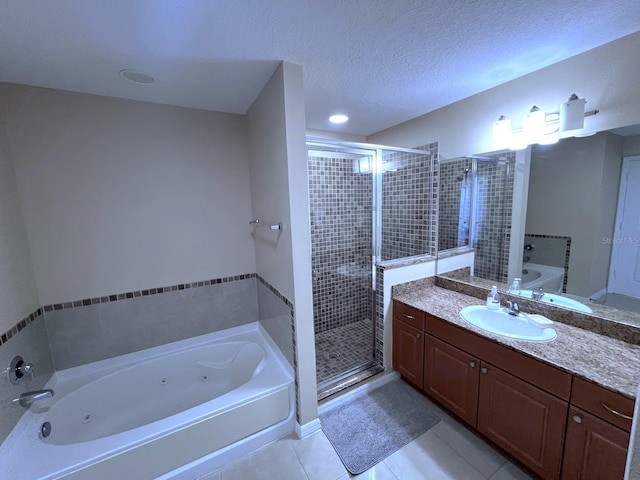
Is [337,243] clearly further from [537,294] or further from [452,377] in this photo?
[537,294]

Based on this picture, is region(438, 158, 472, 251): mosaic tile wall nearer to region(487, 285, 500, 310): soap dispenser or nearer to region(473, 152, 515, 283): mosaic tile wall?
region(473, 152, 515, 283): mosaic tile wall

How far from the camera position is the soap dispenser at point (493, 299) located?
1.86 meters

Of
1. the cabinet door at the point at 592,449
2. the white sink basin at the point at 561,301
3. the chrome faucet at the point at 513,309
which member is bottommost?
the cabinet door at the point at 592,449

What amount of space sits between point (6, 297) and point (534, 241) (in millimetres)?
3315

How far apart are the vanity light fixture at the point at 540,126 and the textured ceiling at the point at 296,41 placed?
0.29 metres

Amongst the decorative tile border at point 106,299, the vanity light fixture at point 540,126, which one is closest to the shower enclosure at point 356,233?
the vanity light fixture at point 540,126

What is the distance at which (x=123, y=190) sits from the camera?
1951 millimetres

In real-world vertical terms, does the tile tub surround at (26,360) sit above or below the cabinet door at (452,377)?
above

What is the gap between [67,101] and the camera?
68.8 inches

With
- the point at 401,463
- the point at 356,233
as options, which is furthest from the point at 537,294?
the point at 356,233

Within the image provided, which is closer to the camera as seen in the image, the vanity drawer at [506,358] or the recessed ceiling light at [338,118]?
the vanity drawer at [506,358]

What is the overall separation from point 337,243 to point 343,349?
45.9 inches

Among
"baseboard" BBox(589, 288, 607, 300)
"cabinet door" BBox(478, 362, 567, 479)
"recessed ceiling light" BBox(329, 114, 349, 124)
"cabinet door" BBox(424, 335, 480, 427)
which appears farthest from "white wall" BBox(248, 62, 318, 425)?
"baseboard" BBox(589, 288, 607, 300)

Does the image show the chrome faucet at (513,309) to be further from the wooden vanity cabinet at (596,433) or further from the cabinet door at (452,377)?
the wooden vanity cabinet at (596,433)
